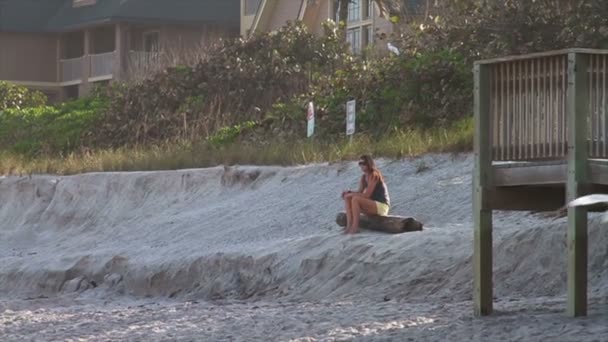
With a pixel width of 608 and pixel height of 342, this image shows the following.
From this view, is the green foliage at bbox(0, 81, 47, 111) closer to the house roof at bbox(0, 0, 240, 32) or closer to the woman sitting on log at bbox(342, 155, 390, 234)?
the house roof at bbox(0, 0, 240, 32)

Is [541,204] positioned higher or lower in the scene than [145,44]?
lower

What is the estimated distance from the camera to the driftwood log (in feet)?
61.3

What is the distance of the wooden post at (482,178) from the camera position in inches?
543

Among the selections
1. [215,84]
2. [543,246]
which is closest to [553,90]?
[543,246]

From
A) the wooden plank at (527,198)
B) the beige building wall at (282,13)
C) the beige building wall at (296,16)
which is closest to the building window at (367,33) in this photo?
the beige building wall at (296,16)

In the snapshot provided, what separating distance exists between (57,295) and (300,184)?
13.2 ft

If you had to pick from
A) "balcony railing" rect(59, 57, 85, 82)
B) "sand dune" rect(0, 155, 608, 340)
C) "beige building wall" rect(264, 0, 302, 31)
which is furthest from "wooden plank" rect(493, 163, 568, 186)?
"balcony railing" rect(59, 57, 85, 82)

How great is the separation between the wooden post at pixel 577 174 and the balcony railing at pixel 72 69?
124ft

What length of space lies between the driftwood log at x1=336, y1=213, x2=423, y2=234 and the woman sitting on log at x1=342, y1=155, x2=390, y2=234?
0.07 m

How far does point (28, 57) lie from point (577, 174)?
40.3 metres

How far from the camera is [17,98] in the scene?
43000 millimetres

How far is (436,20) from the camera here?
29250 mm

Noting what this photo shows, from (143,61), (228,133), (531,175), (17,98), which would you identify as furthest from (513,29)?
(17,98)

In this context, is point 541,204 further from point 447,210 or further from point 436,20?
point 436,20
